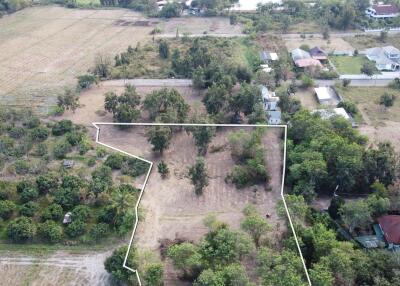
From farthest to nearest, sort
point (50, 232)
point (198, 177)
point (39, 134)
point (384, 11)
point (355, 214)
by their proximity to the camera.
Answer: point (384, 11)
point (39, 134)
point (50, 232)
point (355, 214)
point (198, 177)

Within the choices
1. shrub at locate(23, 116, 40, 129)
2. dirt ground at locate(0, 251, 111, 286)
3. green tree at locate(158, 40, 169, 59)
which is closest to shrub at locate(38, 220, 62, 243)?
dirt ground at locate(0, 251, 111, 286)

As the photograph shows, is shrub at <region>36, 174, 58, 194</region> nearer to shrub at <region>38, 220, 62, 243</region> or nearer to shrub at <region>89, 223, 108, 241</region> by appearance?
shrub at <region>38, 220, 62, 243</region>

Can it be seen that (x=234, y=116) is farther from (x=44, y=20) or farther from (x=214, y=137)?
(x=44, y=20)

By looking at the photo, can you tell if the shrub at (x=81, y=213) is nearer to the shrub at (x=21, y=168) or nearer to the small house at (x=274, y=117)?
the shrub at (x=21, y=168)

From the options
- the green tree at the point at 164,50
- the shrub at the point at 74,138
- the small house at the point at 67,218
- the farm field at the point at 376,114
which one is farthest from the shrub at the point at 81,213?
the green tree at the point at 164,50

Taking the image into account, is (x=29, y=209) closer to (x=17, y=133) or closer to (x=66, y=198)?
(x=66, y=198)

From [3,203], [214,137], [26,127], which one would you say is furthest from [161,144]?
[26,127]

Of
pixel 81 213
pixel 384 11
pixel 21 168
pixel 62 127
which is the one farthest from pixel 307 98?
pixel 384 11
